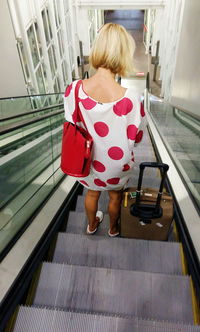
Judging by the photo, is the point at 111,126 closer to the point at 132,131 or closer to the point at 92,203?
the point at 132,131

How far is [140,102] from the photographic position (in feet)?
4.44

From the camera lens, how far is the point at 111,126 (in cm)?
138

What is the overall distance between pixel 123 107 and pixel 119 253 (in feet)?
4.26

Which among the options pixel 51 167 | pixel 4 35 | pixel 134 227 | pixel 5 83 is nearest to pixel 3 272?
pixel 134 227

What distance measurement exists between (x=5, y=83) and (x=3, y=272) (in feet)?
17.9

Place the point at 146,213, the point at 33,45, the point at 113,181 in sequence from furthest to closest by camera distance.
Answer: the point at 33,45 → the point at 146,213 → the point at 113,181

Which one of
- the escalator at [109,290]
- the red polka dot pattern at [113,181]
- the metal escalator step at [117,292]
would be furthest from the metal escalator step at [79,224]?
the red polka dot pattern at [113,181]

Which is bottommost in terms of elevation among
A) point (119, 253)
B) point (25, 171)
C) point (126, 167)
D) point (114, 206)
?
point (119, 253)

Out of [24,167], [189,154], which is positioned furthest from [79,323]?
[189,154]

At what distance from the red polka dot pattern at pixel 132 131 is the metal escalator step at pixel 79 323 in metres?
1.15

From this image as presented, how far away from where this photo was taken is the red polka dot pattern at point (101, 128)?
1.39 meters

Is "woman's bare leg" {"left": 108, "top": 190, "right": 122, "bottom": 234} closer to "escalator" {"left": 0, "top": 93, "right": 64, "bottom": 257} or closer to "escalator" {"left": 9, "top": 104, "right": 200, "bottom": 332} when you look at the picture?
"escalator" {"left": 9, "top": 104, "right": 200, "bottom": 332}

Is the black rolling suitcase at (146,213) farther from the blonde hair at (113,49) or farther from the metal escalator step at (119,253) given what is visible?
the blonde hair at (113,49)

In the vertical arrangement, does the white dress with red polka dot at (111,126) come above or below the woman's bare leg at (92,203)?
above
